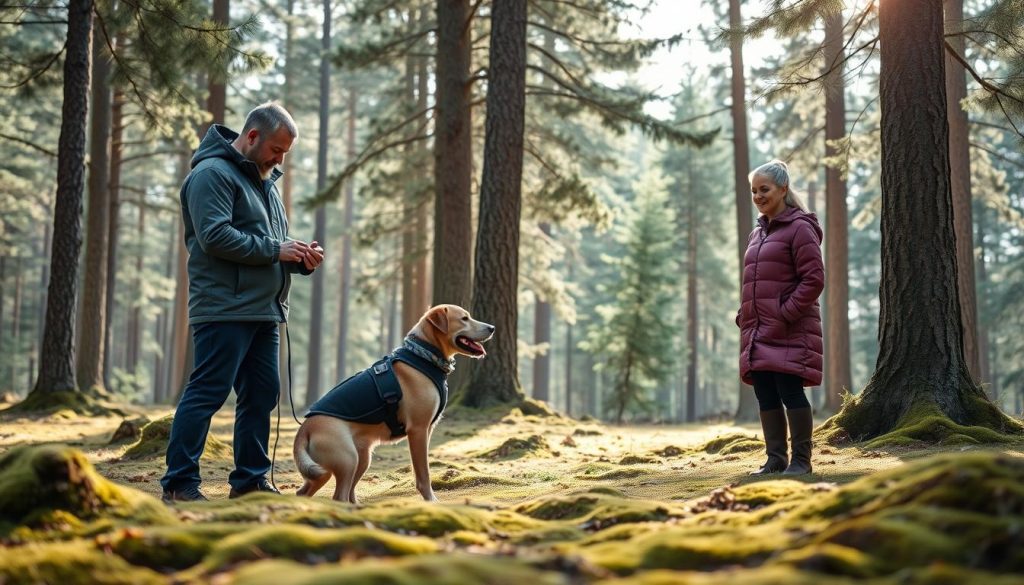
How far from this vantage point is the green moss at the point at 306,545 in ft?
9.29

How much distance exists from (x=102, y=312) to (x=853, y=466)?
16.6m

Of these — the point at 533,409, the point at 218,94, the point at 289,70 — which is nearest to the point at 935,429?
the point at 533,409

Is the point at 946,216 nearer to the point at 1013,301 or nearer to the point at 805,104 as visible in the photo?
the point at 805,104

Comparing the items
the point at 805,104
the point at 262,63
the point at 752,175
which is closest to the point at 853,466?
the point at 752,175

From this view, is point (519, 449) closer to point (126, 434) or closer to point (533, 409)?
point (533, 409)

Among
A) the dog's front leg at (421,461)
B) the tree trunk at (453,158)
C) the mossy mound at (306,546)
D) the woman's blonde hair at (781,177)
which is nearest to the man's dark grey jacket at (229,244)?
the dog's front leg at (421,461)

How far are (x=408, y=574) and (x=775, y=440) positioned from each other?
186 inches

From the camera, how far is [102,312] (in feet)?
59.1

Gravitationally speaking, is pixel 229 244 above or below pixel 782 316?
above

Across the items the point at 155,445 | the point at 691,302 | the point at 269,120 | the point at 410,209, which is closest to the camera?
the point at 269,120

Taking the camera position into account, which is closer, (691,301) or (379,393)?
(379,393)

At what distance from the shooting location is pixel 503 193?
43.8 ft

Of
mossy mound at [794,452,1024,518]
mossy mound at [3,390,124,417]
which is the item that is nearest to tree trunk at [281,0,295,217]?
mossy mound at [3,390,124,417]

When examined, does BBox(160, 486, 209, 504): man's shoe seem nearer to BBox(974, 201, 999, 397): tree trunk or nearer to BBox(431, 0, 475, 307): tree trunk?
BBox(431, 0, 475, 307): tree trunk
